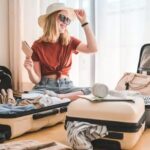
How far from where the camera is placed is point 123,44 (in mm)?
2197

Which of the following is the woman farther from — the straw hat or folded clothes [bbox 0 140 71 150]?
folded clothes [bbox 0 140 71 150]

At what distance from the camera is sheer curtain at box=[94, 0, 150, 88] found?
6.99 feet

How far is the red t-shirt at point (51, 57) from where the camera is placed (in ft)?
6.33

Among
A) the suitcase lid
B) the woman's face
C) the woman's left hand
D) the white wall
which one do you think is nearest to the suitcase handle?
the suitcase lid

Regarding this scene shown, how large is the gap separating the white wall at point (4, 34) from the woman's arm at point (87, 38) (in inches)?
36.5

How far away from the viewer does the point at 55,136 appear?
3.54ft

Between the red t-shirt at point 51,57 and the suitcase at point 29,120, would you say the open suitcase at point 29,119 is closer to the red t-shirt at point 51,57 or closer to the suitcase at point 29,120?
the suitcase at point 29,120

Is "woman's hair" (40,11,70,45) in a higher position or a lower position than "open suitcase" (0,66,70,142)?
higher

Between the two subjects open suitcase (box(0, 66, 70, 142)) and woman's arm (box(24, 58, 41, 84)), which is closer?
open suitcase (box(0, 66, 70, 142))

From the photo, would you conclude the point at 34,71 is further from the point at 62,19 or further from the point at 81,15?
the point at 81,15

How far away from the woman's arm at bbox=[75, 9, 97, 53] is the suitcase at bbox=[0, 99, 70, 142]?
856 mm

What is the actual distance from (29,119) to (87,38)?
1.06m

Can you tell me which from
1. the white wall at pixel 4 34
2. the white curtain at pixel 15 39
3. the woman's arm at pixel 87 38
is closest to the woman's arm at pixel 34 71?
the woman's arm at pixel 87 38

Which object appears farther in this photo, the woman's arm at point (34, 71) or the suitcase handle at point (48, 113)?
the woman's arm at point (34, 71)
